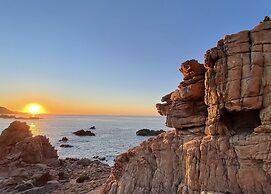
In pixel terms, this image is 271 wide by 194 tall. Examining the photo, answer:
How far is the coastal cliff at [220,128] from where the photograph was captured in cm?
1722

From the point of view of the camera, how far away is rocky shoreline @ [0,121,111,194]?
131 feet

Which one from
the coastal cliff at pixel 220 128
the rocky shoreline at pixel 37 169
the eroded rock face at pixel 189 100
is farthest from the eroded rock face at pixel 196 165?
the rocky shoreline at pixel 37 169

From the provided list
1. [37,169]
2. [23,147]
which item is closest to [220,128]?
[37,169]

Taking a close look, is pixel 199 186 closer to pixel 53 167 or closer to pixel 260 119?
pixel 260 119

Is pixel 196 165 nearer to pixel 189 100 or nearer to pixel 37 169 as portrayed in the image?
A: pixel 189 100

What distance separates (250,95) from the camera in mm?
17422

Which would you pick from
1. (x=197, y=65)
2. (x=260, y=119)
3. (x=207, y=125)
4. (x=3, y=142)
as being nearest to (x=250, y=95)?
(x=260, y=119)

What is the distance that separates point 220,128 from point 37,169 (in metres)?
42.5

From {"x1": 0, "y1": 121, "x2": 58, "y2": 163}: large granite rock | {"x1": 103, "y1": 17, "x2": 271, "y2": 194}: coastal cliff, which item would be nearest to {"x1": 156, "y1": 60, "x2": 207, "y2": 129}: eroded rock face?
{"x1": 103, "y1": 17, "x2": 271, "y2": 194}: coastal cliff

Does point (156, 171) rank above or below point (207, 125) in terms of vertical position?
below

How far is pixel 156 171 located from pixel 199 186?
4822mm

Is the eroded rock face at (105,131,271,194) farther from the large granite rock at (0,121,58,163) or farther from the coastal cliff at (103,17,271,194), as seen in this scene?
the large granite rock at (0,121,58,163)

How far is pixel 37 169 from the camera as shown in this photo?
173 feet

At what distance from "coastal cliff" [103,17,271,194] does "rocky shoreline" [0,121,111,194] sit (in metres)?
16.0
